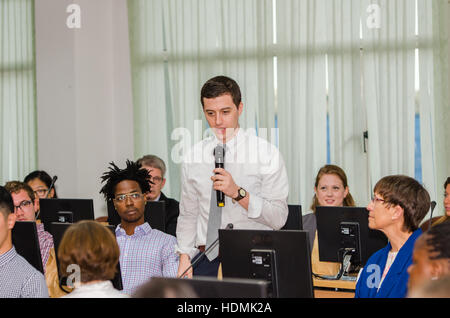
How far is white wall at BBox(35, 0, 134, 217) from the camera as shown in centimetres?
610

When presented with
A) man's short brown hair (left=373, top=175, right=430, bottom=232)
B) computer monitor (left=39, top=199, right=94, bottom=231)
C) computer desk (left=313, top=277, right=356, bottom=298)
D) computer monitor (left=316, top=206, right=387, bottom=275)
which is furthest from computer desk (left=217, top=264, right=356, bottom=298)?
computer monitor (left=39, top=199, right=94, bottom=231)

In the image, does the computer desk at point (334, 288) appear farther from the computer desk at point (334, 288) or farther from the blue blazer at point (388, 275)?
the blue blazer at point (388, 275)

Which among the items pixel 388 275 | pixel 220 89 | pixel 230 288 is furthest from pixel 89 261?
pixel 388 275

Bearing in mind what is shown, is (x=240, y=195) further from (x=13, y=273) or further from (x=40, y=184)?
(x=40, y=184)

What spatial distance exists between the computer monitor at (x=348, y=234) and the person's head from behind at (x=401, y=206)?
805 mm

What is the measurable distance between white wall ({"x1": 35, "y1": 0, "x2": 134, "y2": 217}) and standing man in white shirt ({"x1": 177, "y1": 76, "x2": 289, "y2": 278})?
349 cm

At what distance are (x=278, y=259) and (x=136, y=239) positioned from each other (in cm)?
120

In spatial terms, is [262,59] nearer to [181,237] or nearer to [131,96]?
[131,96]

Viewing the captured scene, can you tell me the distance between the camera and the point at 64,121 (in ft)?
20.1

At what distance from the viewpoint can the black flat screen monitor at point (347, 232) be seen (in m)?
3.50

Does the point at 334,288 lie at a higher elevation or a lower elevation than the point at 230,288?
lower

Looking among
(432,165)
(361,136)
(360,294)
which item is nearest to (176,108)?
(361,136)

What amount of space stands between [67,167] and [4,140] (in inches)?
52.6

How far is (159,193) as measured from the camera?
199 inches
